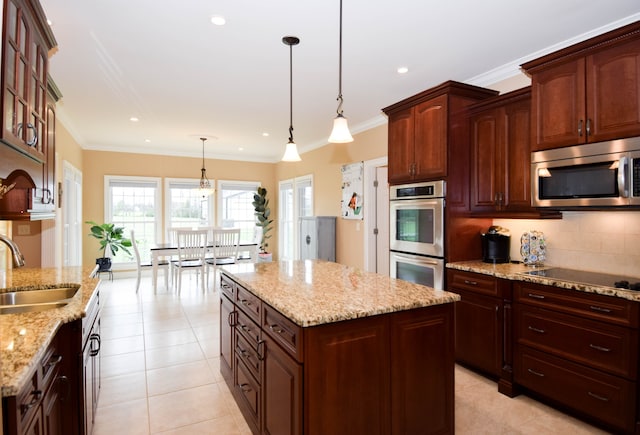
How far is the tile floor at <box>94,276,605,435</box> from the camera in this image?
2.27 m

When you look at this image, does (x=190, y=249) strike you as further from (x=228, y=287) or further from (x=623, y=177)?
(x=623, y=177)

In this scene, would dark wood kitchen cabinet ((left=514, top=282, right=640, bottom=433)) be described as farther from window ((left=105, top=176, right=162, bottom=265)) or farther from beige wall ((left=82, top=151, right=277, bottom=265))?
window ((left=105, top=176, right=162, bottom=265))

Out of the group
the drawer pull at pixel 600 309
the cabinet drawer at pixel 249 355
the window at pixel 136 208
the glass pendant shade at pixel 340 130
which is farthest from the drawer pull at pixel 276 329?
the window at pixel 136 208

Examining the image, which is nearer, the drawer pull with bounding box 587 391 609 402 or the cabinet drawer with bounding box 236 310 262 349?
the cabinet drawer with bounding box 236 310 262 349

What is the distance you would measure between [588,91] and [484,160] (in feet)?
3.02

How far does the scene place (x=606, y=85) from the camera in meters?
2.24

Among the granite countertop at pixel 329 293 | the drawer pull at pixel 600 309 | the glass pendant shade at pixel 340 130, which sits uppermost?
the glass pendant shade at pixel 340 130

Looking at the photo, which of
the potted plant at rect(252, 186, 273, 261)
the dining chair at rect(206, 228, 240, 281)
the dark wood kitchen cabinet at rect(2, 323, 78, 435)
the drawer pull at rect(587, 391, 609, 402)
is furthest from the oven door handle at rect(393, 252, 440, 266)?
the potted plant at rect(252, 186, 273, 261)

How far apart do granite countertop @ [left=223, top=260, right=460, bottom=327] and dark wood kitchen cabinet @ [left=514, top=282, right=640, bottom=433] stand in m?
0.98

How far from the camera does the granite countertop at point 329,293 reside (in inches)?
62.8

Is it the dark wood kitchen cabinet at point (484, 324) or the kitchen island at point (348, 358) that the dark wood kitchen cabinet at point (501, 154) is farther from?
the kitchen island at point (348, 358)

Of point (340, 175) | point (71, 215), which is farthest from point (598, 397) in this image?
point (71, 215)

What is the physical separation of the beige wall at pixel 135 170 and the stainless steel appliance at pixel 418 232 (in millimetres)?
5282

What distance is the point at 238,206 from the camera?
831cm
